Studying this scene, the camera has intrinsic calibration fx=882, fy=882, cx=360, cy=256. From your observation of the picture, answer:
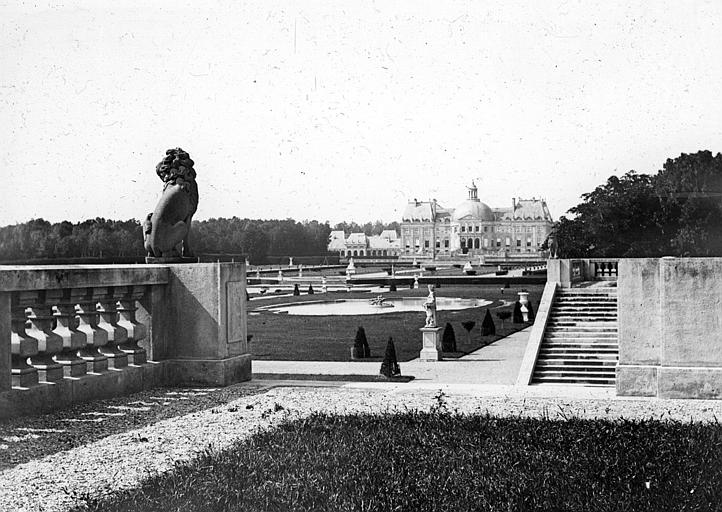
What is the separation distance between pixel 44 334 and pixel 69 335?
0.37m

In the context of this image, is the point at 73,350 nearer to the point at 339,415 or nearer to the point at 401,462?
the point at 339,415

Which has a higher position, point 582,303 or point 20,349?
point 20,349

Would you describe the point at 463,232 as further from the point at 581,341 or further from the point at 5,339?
the point at 5,339

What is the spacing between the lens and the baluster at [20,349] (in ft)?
26.0

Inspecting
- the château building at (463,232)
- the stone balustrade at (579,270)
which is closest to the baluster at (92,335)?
the stone balustrade at (579,270)

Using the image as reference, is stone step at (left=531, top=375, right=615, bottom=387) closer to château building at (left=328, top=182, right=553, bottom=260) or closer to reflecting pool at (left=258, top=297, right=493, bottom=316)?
reflecting pool at (left=258, top=297, right=493, bottom=316)

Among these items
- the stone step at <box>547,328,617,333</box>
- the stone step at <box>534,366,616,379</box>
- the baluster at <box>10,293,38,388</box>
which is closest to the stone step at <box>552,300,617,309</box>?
the stone step at <box>547,328,617,333</box>

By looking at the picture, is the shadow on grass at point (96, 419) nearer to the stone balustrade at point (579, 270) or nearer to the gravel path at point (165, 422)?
the gravel path at point (165, 422)

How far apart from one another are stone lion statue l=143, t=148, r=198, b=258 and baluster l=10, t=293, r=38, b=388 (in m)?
2.76

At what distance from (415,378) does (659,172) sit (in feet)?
143

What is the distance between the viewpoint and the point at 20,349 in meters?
7.95

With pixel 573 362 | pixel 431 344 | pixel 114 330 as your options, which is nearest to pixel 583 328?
pixel 573 362

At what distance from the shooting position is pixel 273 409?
879cm

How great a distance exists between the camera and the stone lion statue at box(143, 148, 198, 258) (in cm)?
1070
